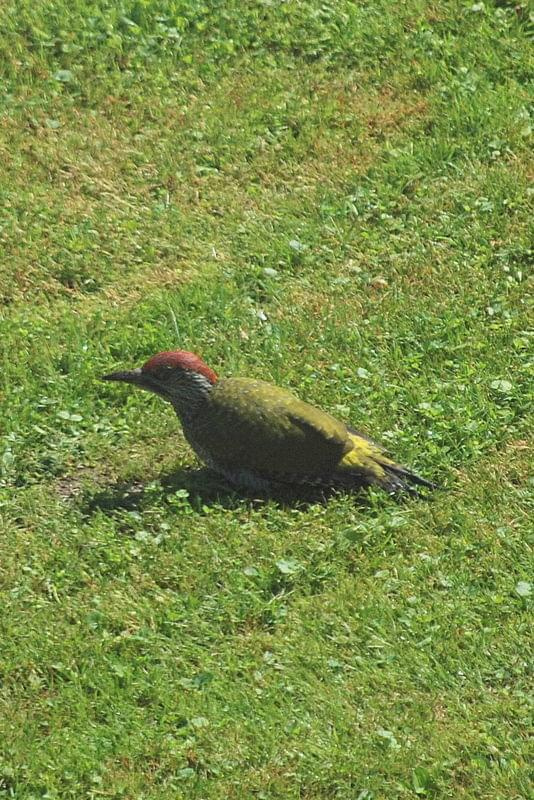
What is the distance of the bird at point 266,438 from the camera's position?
827 cm

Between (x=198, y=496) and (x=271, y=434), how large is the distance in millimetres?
482

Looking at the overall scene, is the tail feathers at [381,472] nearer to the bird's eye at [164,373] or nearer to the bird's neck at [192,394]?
the bird's neck at [192,394]

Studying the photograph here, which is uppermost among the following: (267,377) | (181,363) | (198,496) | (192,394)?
(181,363)

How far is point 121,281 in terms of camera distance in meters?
10.4

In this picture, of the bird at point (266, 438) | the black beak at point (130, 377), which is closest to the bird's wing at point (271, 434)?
the bird at point (266, 438)

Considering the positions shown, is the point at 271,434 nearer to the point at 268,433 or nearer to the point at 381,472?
the point at 268,433

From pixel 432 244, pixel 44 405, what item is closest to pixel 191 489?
pixel 44 405

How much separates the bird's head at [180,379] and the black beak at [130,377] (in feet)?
0.19

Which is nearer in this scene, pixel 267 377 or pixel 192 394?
pixel 192 394

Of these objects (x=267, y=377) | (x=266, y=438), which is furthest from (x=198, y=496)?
(x=267, y=377)

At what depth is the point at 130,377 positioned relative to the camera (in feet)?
28.7

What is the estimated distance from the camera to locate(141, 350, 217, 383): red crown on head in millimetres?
8578

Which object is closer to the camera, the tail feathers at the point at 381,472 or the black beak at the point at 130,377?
the tail feathers at the point at 381,472

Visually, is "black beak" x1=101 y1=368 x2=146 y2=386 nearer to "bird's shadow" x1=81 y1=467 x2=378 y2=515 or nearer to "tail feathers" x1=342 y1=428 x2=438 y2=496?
"bird's shadow" x1=81 y1=467 x2=378 y2=515
